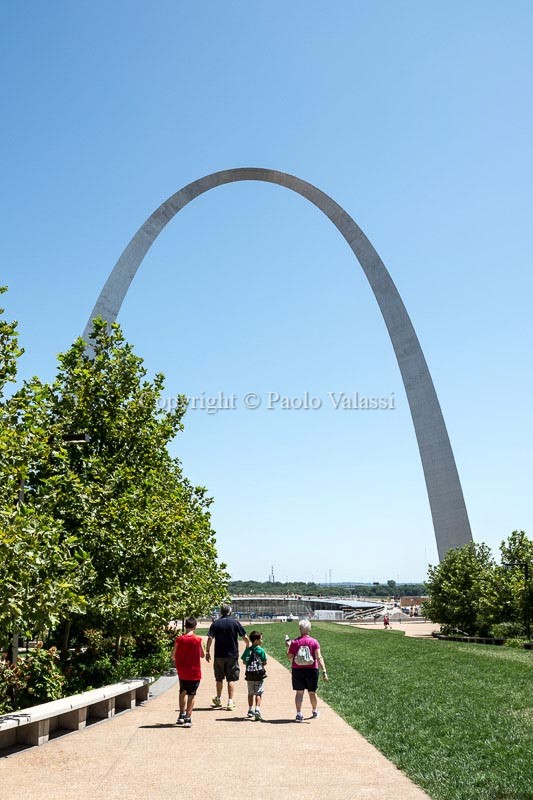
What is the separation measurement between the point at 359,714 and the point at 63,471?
24.0ft

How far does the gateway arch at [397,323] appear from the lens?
40.6 metres

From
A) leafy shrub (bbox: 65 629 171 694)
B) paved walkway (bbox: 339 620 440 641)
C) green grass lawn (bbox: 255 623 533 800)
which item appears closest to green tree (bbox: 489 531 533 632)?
paved walkway (bbox: 339 620 440 641)

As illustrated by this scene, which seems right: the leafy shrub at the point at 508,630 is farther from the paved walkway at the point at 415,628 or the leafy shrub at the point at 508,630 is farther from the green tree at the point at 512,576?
the paved walkway at the point at 415,628

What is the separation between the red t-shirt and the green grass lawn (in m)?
2.54

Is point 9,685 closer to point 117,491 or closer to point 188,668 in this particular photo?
point 188,668

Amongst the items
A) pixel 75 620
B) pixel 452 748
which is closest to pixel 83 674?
pixel 75 620

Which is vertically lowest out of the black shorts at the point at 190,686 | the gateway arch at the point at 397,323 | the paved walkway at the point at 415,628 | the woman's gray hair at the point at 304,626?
the paved walkway at the point at 415,628

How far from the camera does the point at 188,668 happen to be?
1148cm

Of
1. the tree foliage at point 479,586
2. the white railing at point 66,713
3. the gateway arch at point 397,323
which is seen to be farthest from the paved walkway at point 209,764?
the gateway arch at point 397,323

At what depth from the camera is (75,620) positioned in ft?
46.1

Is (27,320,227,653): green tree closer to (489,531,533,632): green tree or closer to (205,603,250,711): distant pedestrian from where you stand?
(205,603,250,711): distant pedestrian

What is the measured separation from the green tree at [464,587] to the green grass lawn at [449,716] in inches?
610

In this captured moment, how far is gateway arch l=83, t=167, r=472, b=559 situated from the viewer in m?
40.6

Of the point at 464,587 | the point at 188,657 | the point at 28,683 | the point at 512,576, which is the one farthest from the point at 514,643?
the point at 28,683
